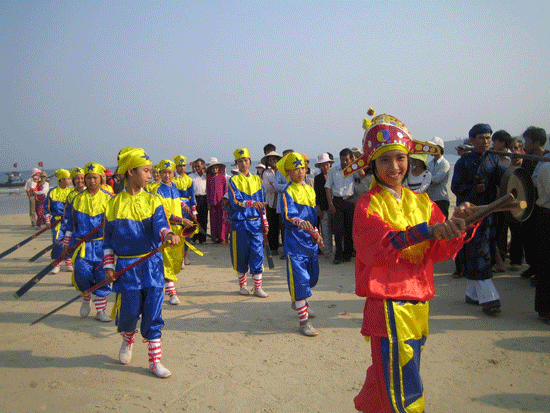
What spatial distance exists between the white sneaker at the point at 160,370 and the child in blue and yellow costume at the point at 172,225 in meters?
1.42

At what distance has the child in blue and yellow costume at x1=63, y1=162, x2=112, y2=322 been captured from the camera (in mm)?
5527

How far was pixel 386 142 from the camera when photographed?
7.95 ft

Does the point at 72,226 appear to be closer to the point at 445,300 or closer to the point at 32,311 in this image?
the point at 32,311

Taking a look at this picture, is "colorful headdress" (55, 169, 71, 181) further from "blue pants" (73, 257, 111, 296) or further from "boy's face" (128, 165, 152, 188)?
"boy's face" (128, 165, 152, 188)

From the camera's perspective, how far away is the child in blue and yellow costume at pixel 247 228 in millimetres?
6535

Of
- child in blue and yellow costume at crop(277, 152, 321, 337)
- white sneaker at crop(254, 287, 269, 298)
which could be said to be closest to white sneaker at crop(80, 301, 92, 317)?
white sneaker at crop(254, 287, 269, 298)

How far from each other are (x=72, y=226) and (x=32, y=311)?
1.59 metres

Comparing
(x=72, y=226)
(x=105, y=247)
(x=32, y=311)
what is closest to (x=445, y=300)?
(x=105, y=247)

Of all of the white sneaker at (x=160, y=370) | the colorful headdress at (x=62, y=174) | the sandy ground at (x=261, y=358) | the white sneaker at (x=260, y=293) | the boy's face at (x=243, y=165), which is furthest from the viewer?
the colorful headdress at (x=62, y=174)

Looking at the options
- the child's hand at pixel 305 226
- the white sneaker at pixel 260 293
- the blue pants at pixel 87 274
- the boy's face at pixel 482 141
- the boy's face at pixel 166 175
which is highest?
the boy's face at pixel 482 141

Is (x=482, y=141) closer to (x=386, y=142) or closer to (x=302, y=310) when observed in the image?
(x=302, y=310)

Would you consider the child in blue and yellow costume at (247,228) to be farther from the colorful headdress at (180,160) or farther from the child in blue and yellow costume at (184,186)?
the colorful headdress at (180,160)

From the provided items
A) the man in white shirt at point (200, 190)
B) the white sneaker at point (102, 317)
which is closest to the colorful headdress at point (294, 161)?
the white sneaker at point (102, 317)

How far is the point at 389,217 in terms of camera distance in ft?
7.94
